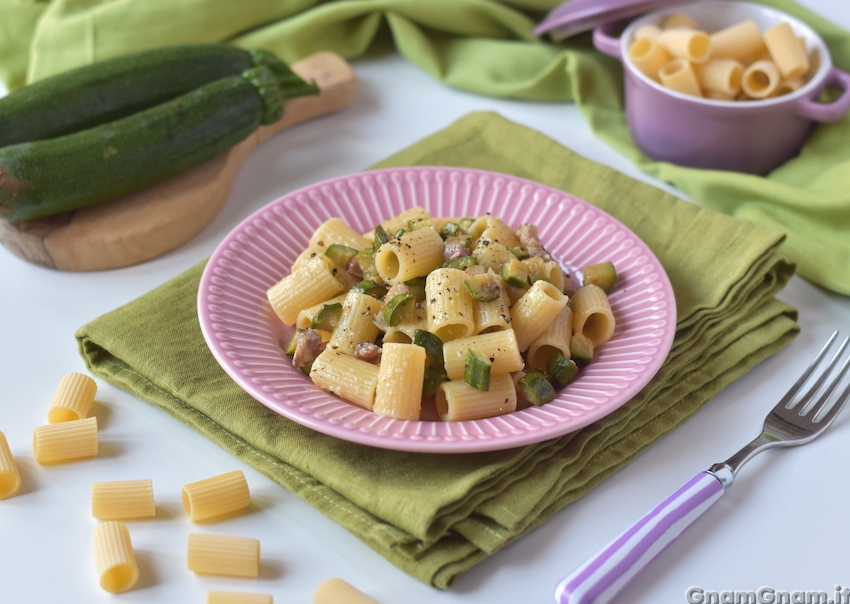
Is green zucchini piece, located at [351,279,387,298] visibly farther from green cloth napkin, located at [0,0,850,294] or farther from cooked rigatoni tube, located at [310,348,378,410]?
green cloth napkin, located at [0,0,850,294]

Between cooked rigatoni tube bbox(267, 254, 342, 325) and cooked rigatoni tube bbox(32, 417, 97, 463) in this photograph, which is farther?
cooked rigatoni tube bbox(267, 254, 342, 325)

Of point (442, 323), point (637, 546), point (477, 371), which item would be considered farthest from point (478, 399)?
point (637, 546)

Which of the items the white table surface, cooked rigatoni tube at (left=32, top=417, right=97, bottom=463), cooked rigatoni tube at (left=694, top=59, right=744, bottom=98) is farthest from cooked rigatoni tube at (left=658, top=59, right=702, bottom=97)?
cooked rigatoni tube at (left=32, top=417, right=97, bottom=463)

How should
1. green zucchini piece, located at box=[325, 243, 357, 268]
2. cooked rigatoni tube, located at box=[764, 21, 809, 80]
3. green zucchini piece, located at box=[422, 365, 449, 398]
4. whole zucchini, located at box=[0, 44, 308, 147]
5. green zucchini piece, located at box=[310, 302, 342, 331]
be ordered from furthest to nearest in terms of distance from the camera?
cooked rigatoni tube, located at box=[764, 21, 809, 80]
whole zucchini, located at box=[0, 44, 308, 147]
green zucchini piece, located at box=[325, 243, 357, 268]
green zucchini piece, located at box=[310, 302, 342, 331]
green zucchini piece, located at box=[422, 365, 449, 398]

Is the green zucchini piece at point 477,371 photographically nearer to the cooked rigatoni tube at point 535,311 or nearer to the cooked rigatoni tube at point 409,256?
the cooked rigatoni tube at point 535,311

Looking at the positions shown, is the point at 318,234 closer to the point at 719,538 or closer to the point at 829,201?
the point at 719,538

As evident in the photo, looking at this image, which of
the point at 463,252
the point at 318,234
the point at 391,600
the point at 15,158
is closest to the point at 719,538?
the point at 391,600

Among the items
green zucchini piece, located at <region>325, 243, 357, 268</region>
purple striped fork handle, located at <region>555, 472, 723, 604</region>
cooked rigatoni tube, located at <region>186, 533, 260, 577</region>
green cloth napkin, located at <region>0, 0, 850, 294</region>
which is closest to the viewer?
purple striped fork handle, located at <region>555, 472, 723, 604</region>
